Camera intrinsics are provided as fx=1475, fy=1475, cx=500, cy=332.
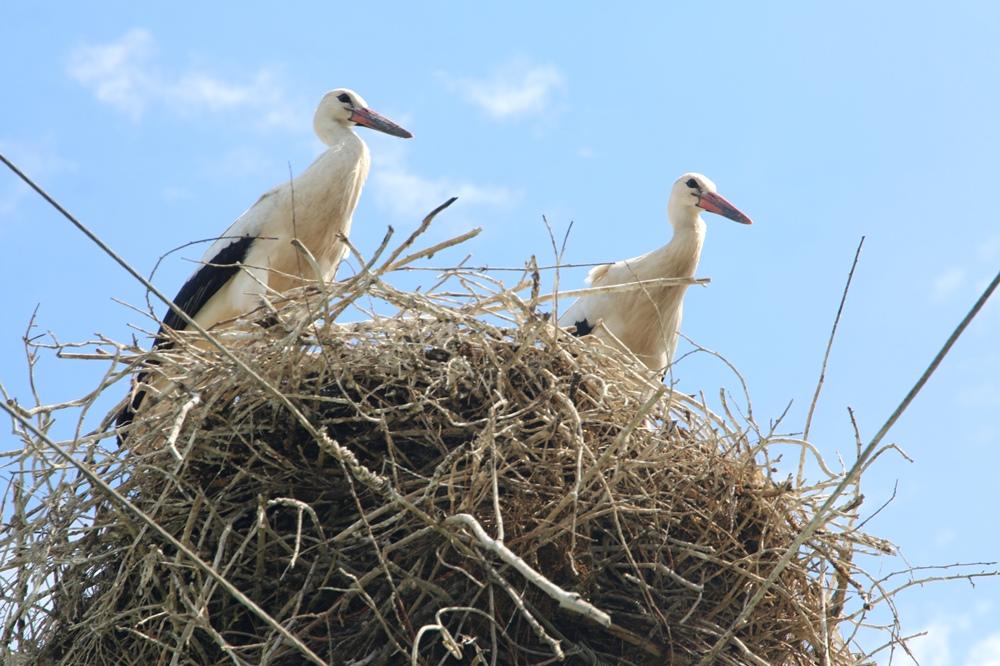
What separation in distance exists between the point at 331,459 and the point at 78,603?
824mm

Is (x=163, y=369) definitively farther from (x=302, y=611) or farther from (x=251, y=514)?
(x=302, y=611)

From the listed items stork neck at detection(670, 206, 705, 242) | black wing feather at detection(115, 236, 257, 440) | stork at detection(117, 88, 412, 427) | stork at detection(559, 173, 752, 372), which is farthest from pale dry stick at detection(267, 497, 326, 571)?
stork neck at detection(670, 206, 705, 242)

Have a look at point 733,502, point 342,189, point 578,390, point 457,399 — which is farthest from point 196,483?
point 342,189

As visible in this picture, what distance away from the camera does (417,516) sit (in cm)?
369

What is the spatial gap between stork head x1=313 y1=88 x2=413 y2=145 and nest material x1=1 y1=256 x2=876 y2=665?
269 centimetres

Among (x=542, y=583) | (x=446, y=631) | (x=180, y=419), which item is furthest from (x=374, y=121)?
(x=542, y=583)

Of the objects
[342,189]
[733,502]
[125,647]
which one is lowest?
[125,647]

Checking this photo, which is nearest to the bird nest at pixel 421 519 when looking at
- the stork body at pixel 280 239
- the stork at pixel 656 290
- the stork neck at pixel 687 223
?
the stork body at pixel 280 239

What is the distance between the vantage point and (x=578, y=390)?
4195 mm

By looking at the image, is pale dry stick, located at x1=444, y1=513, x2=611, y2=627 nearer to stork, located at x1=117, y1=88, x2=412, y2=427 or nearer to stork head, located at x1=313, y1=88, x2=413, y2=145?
stork, located at x1=117, y1=88, x2=412, y2=427

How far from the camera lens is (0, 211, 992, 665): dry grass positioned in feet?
12.3

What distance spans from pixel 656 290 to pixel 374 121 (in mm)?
1534

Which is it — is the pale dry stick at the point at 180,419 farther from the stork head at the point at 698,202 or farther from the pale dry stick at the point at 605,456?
the stork head at the point at 698,202

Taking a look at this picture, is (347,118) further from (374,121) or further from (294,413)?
(294,413)
